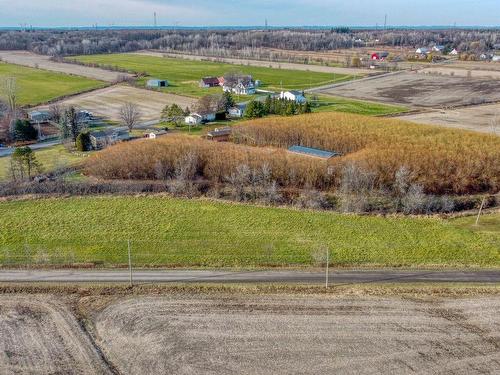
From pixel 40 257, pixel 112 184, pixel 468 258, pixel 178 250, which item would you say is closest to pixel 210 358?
pixel 178 250

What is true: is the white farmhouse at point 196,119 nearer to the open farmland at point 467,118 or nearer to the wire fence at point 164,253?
the open farmland at point 467,118

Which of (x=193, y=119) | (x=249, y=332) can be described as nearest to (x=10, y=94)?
(x=193, y=119)

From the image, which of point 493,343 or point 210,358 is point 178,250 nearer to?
point 210,358

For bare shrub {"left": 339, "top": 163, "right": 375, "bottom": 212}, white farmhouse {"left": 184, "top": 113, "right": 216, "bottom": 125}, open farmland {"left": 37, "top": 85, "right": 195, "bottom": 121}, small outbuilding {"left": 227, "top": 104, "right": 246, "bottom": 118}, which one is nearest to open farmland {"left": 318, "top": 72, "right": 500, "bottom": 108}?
small outbuilding {"left": 227, "top": 104, "right": 246, "bottom": 118}

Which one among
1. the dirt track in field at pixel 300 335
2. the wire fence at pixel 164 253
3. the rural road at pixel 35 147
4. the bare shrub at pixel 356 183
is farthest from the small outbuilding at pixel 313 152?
the rural road at pixel 35 147

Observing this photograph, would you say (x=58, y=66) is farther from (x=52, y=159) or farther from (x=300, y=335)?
(x=300, y=335)
